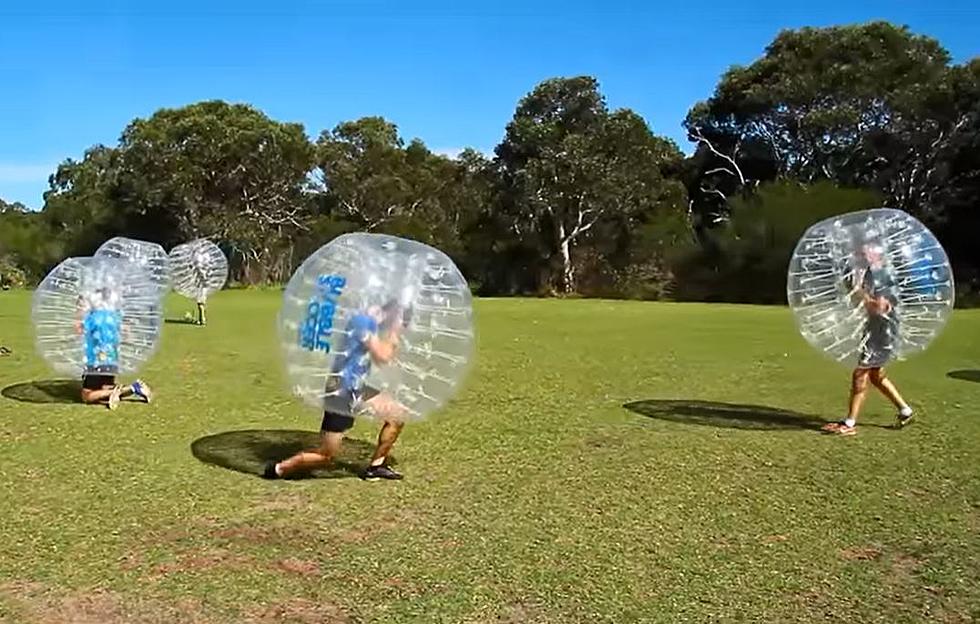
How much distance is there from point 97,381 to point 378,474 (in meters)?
4.91

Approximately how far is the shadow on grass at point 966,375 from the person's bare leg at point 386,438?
8.94 m

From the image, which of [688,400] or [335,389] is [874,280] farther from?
[335,389]

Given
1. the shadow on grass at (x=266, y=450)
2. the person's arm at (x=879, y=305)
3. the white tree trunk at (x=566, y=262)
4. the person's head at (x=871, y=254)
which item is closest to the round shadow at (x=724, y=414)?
the person's arm at (x=879, y=305)

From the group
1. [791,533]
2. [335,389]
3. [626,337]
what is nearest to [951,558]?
[791,533]

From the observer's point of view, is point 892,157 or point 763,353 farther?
point 892,157

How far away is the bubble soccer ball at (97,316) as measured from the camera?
10922mm

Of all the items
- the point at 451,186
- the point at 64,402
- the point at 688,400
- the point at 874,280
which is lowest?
the point at 64,402

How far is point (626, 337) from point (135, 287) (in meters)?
12.1

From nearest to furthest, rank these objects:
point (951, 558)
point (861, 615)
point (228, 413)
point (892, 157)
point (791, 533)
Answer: point (861, 615)
point (951, 558)
point (791, 533)
point (228, 413)
point (892, 157)

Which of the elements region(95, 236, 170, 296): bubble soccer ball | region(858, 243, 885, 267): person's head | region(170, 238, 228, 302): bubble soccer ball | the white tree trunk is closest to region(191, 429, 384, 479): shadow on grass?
region(95, 236, 170, 296): bubble soccer ball

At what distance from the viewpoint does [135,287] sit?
36.5 ft

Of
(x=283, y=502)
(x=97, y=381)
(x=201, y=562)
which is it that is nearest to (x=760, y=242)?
(x=97, y=381)

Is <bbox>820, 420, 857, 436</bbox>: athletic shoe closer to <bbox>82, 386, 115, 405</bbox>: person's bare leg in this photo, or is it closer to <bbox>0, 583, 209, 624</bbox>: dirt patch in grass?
<bbox>0, 583, 209, 624</bbox>: dirt patch in grass

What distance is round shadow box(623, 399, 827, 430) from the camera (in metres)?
10.3
